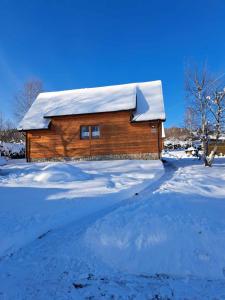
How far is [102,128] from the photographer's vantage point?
18422mm

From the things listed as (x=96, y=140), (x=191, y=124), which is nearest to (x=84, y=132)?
(x=96, y=140)

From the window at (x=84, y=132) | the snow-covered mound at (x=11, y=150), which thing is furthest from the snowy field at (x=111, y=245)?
the snow-covered mound at (x=11, y=150)

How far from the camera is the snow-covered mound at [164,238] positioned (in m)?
3.72

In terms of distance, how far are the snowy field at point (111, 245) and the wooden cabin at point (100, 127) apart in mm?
10327

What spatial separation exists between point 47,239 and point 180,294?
254 centimetres

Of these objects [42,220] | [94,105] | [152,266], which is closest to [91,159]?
[94,105]

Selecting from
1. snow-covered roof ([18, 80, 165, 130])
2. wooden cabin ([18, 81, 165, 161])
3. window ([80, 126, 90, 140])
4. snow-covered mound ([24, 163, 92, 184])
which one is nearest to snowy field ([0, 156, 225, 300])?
snow-covered mound ([24, 163, 92, 184])

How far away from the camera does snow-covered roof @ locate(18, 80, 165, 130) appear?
58.7ft

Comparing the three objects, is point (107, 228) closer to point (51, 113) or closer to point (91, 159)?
point (91, 159)

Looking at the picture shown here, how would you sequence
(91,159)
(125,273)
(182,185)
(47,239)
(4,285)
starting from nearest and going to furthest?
1. (4,285)
2. (125,273)
3. (47,239)
4. (182,185)
5. (91,159)

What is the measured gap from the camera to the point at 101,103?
19.2m

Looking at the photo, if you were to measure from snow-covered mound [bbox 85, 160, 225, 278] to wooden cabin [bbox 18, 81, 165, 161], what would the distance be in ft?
37.0

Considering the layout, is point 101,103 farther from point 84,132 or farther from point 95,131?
point 84,132

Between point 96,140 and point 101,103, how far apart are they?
9.35 ft
